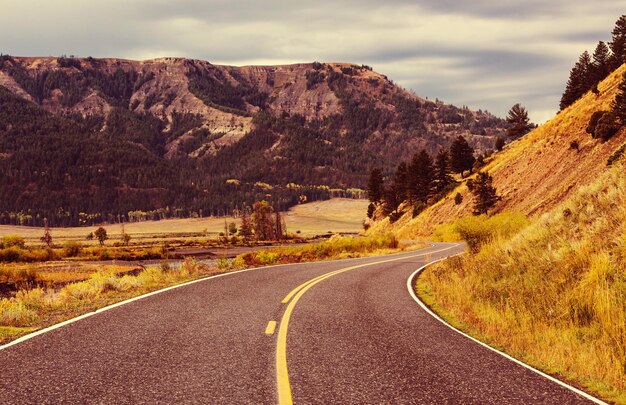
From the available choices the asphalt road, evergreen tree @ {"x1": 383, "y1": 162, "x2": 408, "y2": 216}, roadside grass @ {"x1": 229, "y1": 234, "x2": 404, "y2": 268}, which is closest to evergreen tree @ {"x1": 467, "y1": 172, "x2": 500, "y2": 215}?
roadside grass @ {"x1": 229, "y1": 234, "x2": 404, "y2": 268}

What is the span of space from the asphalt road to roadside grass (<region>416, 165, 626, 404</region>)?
85 cm

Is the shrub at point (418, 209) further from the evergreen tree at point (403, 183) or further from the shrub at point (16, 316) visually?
the shrub at point (16, 316)

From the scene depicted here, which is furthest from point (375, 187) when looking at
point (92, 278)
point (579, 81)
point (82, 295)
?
point (82, 295)

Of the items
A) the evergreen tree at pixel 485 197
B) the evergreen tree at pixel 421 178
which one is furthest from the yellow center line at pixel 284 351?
the evergreen tree at pixel 421 178

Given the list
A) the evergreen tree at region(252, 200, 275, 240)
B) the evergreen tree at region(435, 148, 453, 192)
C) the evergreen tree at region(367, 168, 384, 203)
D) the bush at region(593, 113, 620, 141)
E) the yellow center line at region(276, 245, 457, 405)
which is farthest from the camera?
the evergreen tree at region(252, 200, 275, 240)

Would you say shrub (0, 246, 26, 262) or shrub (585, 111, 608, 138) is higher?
shrub (585, 111, 608, 138)

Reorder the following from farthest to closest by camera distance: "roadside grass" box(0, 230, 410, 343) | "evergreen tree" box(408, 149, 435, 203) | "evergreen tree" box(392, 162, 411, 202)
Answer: "evergreen tree" box(392, 162, 411, 202)
"evergreen tree" box(408, 149, 435, 203)
"roadside grass" box(0, 230, 410, 343)

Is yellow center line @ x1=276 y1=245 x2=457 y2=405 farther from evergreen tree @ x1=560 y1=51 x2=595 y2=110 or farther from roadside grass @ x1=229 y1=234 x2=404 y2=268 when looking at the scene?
evergreen tree @ x1=560 y1=51 x2=595 y2=110

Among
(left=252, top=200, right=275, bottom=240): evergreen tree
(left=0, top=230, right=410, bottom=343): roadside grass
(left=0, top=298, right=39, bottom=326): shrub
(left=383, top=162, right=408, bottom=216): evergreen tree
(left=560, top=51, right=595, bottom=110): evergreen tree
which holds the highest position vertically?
(left=560, top=51, right=595, bottom=110): evergreen tree

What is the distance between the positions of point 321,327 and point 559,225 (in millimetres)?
8512

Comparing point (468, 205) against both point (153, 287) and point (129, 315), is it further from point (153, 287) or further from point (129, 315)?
point (129, 315)

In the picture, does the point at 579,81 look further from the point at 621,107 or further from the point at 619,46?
the point at 621,107

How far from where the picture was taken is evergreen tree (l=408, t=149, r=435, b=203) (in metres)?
78.2

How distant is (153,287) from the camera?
14.9m
